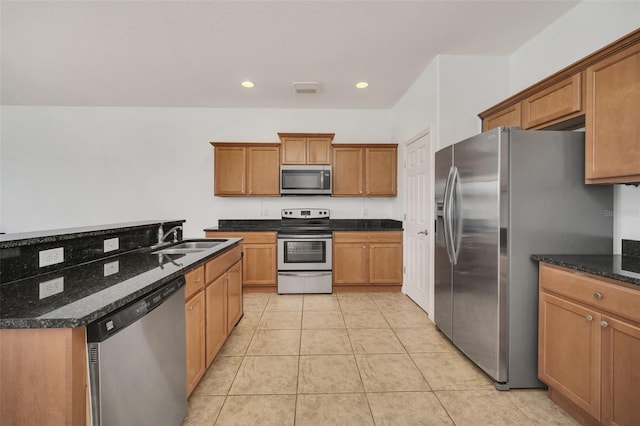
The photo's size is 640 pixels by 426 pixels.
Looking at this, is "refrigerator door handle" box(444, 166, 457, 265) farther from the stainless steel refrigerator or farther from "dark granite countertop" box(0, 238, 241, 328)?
"dark granite countertop" box(0, 238, 241, 328)

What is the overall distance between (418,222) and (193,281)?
2799mm

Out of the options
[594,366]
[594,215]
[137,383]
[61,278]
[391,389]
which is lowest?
[391,389]

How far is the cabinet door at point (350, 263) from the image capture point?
418 cm

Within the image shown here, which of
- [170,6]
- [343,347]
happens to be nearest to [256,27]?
[170,6]

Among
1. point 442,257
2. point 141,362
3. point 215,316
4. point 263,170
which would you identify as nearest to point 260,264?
point 263,170

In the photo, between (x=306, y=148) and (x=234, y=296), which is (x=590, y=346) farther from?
(x=306, y=148)

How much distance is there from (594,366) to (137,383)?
2.25m

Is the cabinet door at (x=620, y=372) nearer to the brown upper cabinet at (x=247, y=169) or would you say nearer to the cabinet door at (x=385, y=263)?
the cabinet door at (x=385, y=263)

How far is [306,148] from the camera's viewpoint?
4395 mm

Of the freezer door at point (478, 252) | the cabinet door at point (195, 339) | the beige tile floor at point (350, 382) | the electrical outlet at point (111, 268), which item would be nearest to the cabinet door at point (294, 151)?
the beige tile floor at point (350, 382)

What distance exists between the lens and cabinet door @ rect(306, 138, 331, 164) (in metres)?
4.41

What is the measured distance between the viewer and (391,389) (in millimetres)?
1977

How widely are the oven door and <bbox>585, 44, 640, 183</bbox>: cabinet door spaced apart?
9.65 feet

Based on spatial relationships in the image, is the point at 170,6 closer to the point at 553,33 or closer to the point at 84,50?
the point at 84,50
